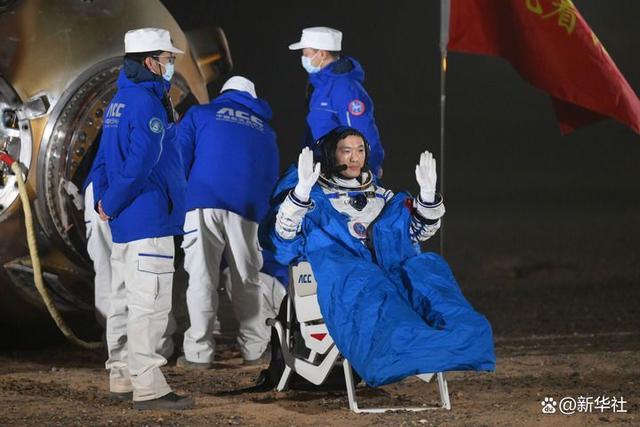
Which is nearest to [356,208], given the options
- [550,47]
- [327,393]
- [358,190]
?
[358,190]

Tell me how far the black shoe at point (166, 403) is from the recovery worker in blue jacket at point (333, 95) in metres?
1.96

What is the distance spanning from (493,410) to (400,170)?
29.5 feet

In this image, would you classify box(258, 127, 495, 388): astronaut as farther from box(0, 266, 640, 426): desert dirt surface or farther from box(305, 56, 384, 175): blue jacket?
box(305, 56, 384, 175): blue jacket

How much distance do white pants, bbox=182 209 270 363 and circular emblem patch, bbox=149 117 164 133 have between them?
1.49 m

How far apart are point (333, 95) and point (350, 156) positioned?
4.19 feet

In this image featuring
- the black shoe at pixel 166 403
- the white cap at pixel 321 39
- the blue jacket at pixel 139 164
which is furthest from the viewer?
the white cap at pixel 321 39

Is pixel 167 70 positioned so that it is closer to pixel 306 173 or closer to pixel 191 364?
pixel 306 173

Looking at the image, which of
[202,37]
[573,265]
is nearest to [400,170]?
[573,265]

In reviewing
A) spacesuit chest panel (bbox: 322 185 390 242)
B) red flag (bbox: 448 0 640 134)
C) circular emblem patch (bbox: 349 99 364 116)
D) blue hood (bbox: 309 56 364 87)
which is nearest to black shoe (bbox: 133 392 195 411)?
spacesuit chest panel (bbox: 322 185 390 242)

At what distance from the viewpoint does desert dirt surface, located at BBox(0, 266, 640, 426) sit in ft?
18.7

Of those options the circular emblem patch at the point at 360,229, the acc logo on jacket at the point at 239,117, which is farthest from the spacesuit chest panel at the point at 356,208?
the acc logo on jacket at the point at 239,117

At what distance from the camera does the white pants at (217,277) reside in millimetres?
7129

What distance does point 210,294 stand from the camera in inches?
282

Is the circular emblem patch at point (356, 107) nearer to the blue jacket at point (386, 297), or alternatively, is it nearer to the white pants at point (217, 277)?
the white pants at point (217, 277)
